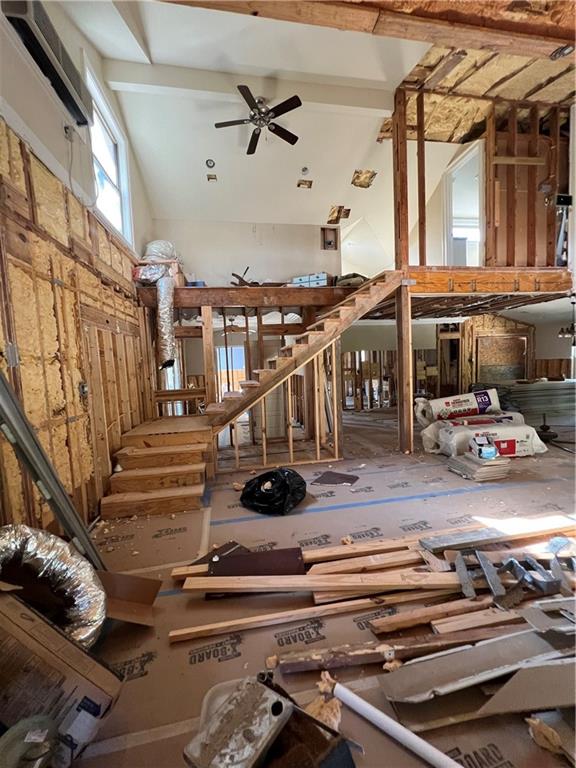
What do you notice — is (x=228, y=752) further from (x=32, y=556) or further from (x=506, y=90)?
(x=506, y=90)

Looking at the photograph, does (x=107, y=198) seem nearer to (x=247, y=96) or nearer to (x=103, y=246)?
(x=103, y=246)

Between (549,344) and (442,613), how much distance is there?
Result: 10.5m

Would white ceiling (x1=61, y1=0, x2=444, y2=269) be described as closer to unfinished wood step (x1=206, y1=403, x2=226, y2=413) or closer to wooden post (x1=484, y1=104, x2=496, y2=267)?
wooden post (x1=484, y1=104, x2=496, y2=267)

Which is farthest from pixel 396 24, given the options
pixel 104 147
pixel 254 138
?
pixel 104 147

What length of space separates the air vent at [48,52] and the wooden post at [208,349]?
2.63m

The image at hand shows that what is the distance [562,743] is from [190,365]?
8288 mm

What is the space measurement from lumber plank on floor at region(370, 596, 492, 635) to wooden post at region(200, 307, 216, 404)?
163 inches

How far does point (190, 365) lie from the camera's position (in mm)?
8461

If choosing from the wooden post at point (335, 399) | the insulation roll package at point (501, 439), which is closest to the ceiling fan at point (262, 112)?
the wooden post at point (335, 399)

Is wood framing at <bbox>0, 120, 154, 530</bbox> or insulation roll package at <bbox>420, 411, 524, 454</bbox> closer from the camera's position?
wood framing at <bbox>0, 120, 154, 530</bbox>

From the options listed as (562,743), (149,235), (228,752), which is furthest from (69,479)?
(149,235)

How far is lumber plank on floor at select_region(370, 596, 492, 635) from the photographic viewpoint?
173 centimetres

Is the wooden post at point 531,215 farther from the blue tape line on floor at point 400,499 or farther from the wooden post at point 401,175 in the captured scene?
the blue tape line on floor at point 400,499

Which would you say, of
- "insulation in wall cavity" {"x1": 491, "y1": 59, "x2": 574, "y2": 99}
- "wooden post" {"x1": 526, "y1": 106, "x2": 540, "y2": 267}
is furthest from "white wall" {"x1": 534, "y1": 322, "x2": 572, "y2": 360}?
"insulation in wall cavity" {"x1": 491, "y1": 59, "x2": 574, "y2": 99}
